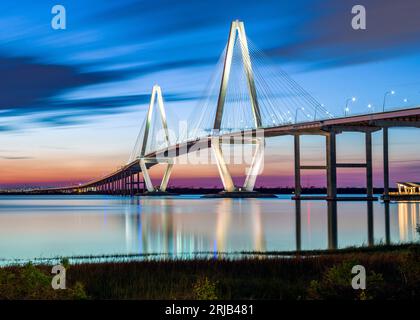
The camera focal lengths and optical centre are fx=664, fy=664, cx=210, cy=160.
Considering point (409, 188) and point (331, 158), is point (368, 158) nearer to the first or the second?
point (331, 158)

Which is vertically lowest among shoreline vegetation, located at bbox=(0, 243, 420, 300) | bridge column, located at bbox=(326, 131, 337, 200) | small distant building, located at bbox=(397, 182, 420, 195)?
shoreline vegetation, located at bbox=(0, 243, 420, 300)

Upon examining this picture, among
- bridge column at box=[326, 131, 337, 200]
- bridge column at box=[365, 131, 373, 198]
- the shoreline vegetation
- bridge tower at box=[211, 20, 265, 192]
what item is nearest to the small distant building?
bridge column at box=[365, 131, 373, 198]

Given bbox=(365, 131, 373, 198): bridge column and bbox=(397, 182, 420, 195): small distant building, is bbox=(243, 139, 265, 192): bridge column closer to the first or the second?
bbox=(365, 131, 373, 198): bridge column

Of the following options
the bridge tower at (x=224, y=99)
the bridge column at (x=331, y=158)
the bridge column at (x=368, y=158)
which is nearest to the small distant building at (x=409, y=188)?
the bridge column at (x=368, y=158)

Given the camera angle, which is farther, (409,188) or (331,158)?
(409,188)

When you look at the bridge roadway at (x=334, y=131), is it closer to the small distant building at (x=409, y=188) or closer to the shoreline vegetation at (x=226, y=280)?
the small distant building at (x=409, y=188)

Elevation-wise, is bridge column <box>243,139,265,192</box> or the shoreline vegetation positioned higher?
bridge column <box>243,139,265,192</box>

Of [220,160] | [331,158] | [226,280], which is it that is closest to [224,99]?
[220,160]

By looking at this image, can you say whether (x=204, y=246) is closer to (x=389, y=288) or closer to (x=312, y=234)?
(x=312, y=234)
